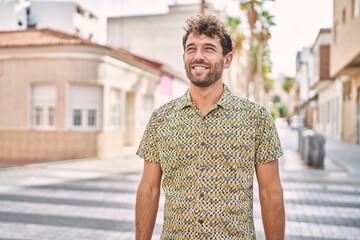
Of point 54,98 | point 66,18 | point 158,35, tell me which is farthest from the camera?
point 66,18

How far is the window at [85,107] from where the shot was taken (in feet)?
55.9

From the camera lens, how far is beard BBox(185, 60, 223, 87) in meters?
2.06

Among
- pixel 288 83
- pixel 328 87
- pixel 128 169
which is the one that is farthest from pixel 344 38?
pixel 288 83

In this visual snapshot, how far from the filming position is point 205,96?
2115 mm

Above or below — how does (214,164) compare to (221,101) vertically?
below

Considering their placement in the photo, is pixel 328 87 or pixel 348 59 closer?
pixel 348 59

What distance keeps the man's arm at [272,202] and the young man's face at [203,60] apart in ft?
1.53

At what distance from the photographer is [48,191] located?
9.77 meters

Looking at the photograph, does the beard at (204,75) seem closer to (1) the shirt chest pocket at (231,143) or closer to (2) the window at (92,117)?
(1) the shirt chest pocket at (231,143)

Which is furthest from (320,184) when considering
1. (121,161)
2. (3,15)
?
(3,15)

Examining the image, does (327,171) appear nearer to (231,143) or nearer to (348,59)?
(348,59)

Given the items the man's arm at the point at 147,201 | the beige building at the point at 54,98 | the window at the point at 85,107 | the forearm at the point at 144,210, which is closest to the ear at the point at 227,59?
the man's arm at the point at 147,201

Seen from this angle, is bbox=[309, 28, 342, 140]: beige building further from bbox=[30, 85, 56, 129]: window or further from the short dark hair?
the short dark hair

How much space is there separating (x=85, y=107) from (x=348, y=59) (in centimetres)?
1107
